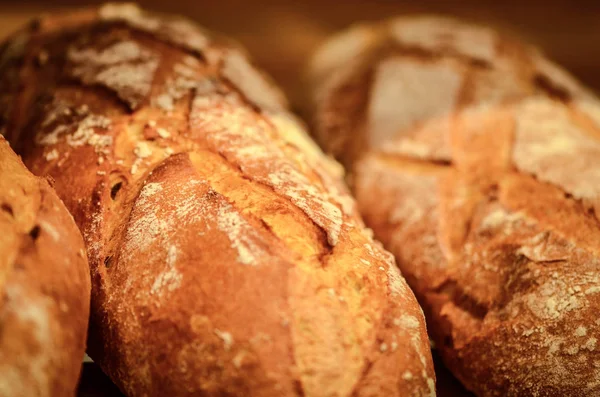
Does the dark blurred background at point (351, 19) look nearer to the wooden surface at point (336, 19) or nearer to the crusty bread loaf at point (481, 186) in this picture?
the wooden surface at point (336, 19)

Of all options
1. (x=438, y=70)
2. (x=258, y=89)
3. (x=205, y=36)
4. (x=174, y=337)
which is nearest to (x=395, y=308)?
(x=174, y=337)

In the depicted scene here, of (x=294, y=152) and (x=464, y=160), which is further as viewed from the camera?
(x=464, y=160)

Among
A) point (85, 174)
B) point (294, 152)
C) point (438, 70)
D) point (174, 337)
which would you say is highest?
point (438, 70)

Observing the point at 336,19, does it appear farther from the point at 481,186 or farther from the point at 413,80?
the point at 481,186

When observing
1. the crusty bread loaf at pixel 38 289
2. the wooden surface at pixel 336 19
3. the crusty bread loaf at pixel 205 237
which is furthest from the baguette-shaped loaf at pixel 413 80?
the crusty bread loaf at pixel 38 289

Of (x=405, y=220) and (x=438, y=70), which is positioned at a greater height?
(x=438, y=70)

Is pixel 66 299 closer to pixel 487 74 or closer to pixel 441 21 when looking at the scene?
pixel 487 74

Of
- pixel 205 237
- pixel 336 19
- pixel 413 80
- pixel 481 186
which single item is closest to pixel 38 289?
pixel 205 237

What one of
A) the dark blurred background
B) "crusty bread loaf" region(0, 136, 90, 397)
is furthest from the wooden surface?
"crusty bread loaf" region(0, 136, 90, 397)

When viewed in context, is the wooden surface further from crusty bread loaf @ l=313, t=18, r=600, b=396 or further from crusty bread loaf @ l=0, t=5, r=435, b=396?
crusty bread loaf @ l=0, t=5, r=435, b=396
